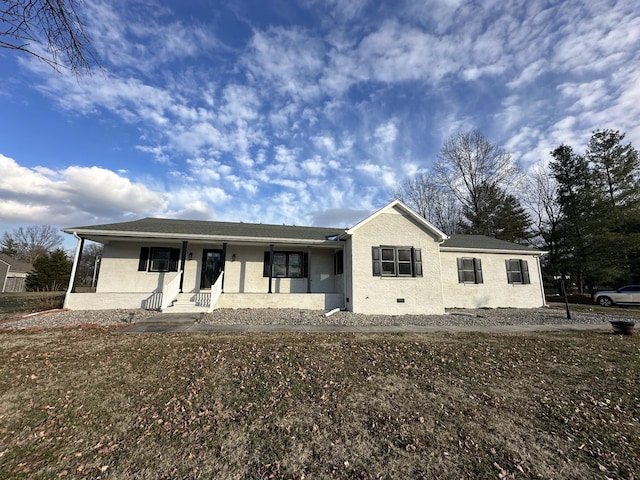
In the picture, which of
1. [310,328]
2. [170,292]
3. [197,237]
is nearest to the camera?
[310,328]

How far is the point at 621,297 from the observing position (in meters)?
18.0

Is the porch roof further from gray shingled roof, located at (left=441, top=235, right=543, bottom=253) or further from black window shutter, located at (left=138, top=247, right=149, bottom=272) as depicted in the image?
gray shingled roof, located at (left=441, top=235, right=543, bottom=253)

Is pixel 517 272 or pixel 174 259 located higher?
pixel 174 259

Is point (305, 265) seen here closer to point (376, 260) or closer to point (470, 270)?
point (376, 260)

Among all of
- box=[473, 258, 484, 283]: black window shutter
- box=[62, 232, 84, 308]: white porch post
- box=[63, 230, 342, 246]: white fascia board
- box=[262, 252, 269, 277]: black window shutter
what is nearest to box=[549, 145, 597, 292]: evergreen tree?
box=[473, 258, 484, 283]: black window shutter

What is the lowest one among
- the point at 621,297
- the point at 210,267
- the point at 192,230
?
the point at 621,297

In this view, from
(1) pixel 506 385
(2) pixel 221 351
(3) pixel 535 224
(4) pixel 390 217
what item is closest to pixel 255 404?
(2) pixel 221 351

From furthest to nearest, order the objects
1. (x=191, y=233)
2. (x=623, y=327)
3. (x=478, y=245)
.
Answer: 1. (x=478, y=245)
2. (x=191, y=233)
3. (x=623, y=327)

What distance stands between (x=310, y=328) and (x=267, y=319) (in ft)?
6.83

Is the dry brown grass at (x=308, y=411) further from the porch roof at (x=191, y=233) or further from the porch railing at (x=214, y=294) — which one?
the porch roof at (x=191, y=233)

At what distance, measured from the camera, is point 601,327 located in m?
10.6

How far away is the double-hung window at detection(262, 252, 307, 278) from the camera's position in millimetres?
14867

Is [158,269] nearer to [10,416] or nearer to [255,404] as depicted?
[10,416]

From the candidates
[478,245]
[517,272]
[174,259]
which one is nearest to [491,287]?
[517,272]
